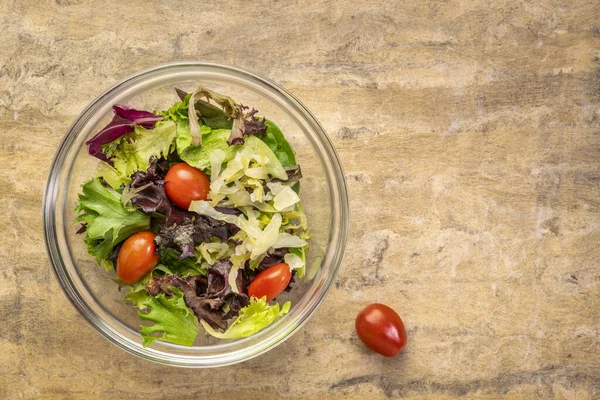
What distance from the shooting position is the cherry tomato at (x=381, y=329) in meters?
2.08

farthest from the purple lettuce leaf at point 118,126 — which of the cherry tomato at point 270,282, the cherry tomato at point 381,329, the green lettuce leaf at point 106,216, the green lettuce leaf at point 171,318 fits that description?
the cherry tomato at point 381,329

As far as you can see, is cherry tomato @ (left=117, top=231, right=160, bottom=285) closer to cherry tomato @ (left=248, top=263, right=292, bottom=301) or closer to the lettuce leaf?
the lettuce leaf

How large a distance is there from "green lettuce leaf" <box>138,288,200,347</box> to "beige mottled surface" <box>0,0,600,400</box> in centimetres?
38

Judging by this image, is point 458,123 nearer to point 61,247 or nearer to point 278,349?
point 278,349

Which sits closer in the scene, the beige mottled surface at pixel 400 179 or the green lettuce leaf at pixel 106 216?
the green lettuce leaf at pixel 106 216

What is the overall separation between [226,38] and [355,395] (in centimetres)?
140

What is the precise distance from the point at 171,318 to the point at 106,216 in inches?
14.5

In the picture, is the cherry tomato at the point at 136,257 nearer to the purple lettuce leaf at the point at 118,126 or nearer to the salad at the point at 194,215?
the salad at the point at 194,215

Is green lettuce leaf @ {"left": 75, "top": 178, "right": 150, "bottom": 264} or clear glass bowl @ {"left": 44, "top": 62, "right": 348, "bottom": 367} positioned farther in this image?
clear glass bowl @ {"left": 44, "top": 62, "right": 348, "bottom": 367}

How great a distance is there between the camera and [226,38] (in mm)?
2129

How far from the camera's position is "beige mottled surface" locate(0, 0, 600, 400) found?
6.89ft

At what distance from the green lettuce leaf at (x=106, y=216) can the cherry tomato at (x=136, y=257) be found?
0.04m

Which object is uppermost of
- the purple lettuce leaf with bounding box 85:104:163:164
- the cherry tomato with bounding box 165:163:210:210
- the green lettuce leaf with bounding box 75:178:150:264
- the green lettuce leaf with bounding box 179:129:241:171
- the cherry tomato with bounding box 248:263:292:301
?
the purple lettuce leaf with bounding box 85:104:163:164

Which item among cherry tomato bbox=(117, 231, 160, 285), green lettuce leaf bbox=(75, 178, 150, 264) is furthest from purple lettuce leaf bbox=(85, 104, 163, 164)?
cherry tomato bbox=(117, 231, 160, 285)
